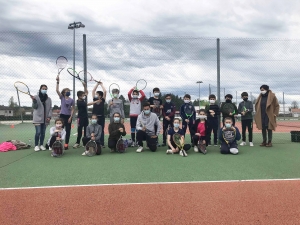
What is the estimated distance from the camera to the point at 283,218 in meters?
2.89

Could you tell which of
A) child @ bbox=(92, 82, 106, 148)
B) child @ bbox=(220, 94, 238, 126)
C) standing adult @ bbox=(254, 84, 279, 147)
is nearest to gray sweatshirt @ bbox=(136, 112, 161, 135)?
child @ bbox=(92, 82, 106, 148)

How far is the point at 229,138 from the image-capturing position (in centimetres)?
702

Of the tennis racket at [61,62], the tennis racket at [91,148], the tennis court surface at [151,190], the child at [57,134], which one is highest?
the tennis racket at [61,62]

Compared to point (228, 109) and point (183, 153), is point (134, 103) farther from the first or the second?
point (228, 109)

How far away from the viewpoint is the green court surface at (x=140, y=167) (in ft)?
14.5

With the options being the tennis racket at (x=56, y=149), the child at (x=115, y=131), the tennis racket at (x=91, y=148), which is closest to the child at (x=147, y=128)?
the child at (x=115, y=131)

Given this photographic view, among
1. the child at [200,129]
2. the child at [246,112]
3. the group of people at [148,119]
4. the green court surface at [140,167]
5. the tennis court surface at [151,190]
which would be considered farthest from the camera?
the child at [246,112]

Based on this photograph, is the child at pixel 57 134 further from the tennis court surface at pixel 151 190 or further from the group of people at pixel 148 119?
the tennis court surface at pixel 151 190

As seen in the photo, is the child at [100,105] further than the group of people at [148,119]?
Yes

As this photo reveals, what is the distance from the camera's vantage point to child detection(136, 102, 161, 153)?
283 inches

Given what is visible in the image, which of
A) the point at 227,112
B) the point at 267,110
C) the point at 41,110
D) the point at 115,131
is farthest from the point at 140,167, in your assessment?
the point at 267,110

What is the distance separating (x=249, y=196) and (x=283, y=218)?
0.66 m

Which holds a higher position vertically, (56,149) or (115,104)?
(115,104)

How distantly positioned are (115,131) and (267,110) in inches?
178
